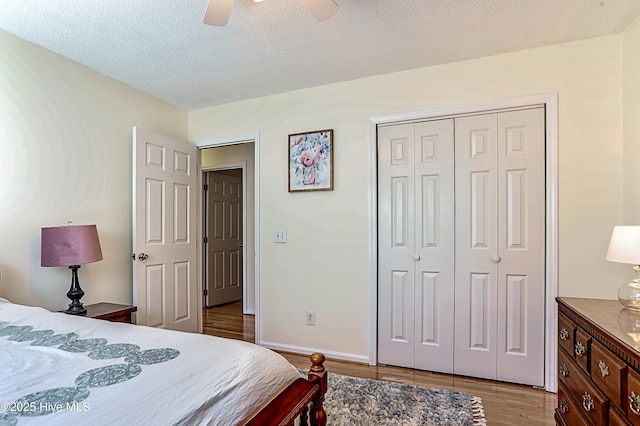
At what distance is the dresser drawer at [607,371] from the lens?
4.05ft

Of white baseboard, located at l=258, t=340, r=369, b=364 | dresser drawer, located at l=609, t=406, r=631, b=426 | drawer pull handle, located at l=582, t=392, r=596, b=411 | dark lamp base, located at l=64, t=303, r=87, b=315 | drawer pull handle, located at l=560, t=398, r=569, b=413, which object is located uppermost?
dark lamp base, located at l=64, t=303, r=87, b=315

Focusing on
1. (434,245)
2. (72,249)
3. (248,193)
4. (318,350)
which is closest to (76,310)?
(72,249)

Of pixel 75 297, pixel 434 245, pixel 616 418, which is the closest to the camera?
pixel 616 418

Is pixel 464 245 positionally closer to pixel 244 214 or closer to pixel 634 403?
pixel 634 403

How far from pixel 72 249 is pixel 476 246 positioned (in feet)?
9.20

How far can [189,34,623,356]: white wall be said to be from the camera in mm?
2271

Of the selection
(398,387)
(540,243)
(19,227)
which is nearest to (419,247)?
(540,243)

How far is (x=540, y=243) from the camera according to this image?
2414mm

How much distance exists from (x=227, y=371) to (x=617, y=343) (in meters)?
1.36

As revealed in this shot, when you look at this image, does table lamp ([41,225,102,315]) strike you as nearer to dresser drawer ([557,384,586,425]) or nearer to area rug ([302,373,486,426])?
area rug ([302,373,486,426])

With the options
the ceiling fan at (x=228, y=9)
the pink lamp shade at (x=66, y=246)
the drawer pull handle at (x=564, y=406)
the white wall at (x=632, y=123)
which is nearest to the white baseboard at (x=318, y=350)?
the drawer pull handle at (x=564, y=406)

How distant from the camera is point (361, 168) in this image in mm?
A: 2904

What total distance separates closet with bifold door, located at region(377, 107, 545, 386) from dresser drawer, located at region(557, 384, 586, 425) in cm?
64

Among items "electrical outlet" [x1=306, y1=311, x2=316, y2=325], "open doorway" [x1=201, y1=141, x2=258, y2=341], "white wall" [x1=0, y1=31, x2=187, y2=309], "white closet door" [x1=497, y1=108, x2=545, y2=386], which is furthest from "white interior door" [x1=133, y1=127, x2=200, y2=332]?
"white closet door" [x1=497, y1=108, x2=545, y2=386]
